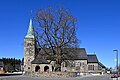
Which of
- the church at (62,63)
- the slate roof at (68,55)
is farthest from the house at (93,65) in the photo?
the slate roof at (68,55)

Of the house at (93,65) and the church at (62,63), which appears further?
the house at (93,65)

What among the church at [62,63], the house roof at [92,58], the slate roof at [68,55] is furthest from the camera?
the house roof at [92,58]

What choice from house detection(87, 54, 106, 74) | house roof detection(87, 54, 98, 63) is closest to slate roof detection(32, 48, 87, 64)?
house roof detection(87, 54, 98, 63)

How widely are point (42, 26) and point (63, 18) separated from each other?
17.3 feet

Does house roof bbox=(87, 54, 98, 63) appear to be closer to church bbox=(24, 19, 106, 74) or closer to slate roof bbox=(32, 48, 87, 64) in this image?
church bbox=(24, 19, 106, 74)

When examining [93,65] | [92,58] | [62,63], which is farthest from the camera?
[92,58]

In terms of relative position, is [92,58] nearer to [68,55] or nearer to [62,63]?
[62,63]

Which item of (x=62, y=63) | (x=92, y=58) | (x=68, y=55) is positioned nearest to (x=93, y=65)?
(x=92, y=58)

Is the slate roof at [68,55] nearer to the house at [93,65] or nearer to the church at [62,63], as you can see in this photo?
the church at [62,63]

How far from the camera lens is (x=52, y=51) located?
6488 centimetres

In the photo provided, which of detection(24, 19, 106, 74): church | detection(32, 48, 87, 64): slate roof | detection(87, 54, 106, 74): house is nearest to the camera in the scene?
detection(32, 48, 87, 64): slate roof

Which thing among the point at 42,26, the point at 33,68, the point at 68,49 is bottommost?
the point at 33,68

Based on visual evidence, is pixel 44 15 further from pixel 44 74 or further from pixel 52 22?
pixel 44 74

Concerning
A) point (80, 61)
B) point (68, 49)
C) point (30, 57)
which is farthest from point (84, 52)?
point (68, 49)
